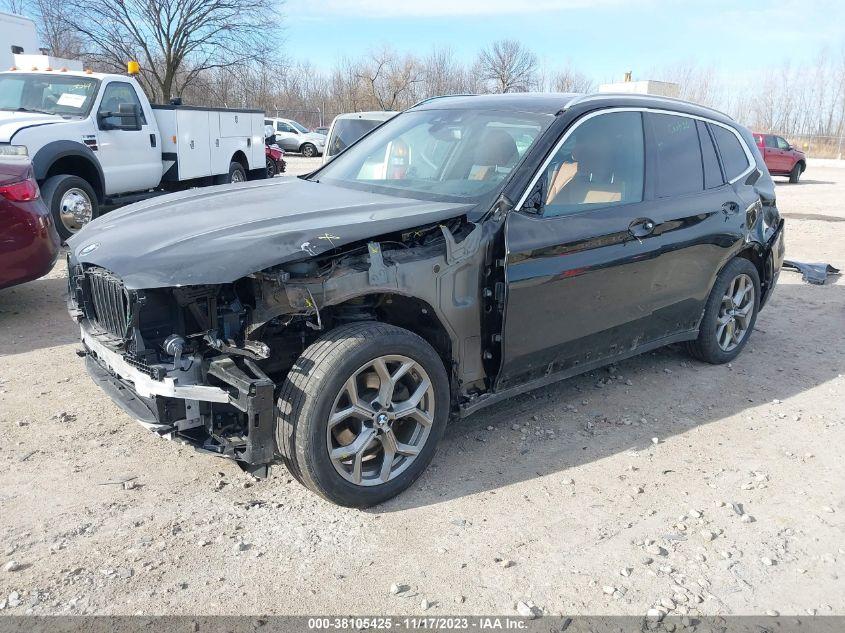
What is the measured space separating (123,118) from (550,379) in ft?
26.1

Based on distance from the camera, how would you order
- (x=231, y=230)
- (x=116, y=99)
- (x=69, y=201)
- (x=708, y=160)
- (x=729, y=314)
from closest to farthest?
(x=231, y=230), (x=708, y=160), (x=729, y=314), (x=69, y=201), (x=116, y=99)

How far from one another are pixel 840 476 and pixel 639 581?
66.5 inches

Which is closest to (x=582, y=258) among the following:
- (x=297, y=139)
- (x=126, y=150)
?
(x=126, y=150)

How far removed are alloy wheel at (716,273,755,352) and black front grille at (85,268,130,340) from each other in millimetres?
4073

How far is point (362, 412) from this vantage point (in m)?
3.12

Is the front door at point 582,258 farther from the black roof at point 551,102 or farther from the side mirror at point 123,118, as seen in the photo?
the side mirror at point 123,118

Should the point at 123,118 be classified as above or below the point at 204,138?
above

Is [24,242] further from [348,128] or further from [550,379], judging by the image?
[348,128]

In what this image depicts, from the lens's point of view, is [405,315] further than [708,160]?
No

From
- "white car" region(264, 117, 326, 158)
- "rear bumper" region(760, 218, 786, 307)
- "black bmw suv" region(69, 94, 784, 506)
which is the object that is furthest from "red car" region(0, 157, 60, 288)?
"white car" region(264, 117, 326, 158)

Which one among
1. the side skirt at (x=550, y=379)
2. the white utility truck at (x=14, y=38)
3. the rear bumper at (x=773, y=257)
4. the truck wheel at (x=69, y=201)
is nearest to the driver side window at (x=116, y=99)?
the truck wheel at (x=69, y=201)

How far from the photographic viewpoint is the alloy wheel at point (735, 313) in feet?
16.8

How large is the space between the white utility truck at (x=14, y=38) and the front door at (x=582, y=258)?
14071 millimetres

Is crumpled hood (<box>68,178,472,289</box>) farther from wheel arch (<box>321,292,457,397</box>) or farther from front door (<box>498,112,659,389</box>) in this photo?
front door (<box>498,112,659,389</box>)
